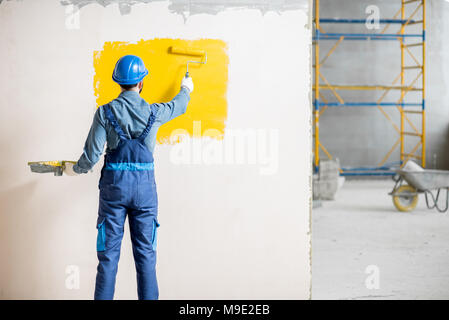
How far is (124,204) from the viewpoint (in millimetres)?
2725

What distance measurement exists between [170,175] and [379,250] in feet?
9.95

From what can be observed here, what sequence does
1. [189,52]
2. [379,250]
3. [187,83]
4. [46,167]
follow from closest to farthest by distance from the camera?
1. [46,167]
2. [187,83]
3. [189,52]
4. [379,250]

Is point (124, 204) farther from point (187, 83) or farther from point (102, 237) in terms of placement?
point (187, 83)

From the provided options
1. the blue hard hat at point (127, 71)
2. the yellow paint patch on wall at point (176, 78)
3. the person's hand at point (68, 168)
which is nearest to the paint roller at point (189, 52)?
the yellow paint patch on wall at point (176, 78)

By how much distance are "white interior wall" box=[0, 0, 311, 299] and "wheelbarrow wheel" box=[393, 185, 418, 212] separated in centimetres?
473

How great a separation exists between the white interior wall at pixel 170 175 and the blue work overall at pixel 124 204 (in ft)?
1.53

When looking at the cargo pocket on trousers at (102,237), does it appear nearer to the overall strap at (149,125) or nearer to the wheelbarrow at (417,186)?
the overall strap at (149,125)

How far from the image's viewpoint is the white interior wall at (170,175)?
3.21m

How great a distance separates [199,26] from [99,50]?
642mm

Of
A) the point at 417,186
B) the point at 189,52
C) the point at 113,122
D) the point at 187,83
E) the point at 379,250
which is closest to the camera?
the point at 113,122

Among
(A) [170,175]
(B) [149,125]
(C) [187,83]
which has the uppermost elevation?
(C) [187,83]

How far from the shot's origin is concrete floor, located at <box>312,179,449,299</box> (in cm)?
409

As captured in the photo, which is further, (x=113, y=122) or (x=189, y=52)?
(x=189, y=52)

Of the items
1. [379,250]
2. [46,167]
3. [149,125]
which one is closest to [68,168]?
[46,167]
